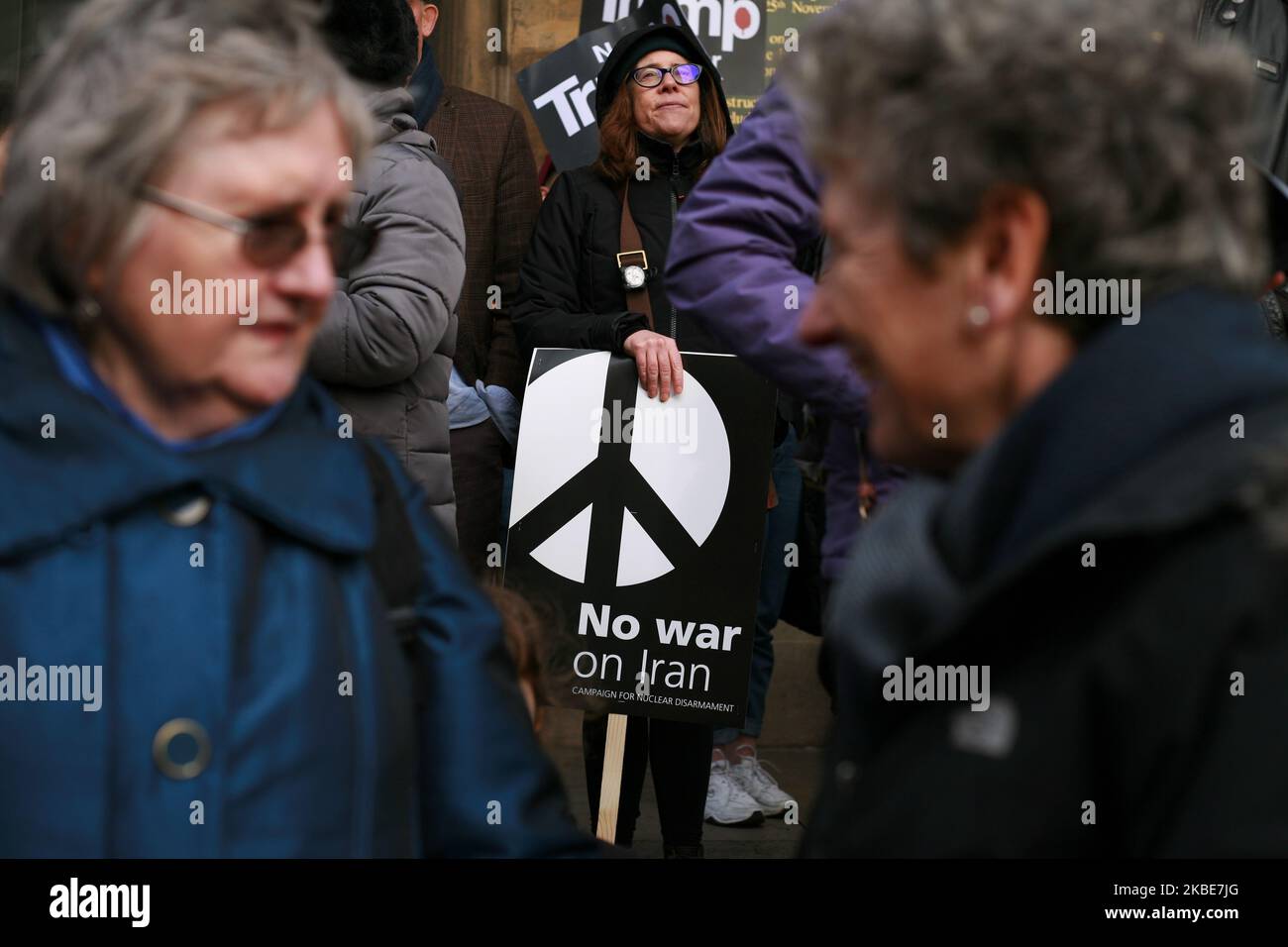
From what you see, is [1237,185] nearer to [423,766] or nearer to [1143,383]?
[1143,383]

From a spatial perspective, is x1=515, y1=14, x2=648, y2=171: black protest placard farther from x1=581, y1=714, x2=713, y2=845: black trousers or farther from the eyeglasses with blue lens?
x1=581, y1=714, x2=713, y2=845: black trousers

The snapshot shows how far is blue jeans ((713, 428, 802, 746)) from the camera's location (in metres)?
4.85

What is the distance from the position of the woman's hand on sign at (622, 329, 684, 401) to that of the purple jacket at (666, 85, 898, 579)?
1127 millimetres

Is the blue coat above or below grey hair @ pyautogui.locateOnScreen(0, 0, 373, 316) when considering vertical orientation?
below

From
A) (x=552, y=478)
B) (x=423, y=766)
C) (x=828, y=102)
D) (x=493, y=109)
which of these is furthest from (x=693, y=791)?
(x=828, y=102)

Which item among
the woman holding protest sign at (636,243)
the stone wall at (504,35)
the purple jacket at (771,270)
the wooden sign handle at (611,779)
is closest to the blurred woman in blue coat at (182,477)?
the purple jacket at (771,270)

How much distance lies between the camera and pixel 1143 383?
128 centimetres

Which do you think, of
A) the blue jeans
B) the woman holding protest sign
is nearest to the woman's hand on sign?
the woman holding protest sign

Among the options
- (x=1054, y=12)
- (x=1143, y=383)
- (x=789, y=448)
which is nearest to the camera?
(x=1143, y=383)

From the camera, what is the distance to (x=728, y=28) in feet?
19.7

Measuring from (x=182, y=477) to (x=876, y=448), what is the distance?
688mm

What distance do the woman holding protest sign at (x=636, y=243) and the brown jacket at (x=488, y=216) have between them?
1.27ft

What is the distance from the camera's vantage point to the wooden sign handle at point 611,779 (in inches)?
165
